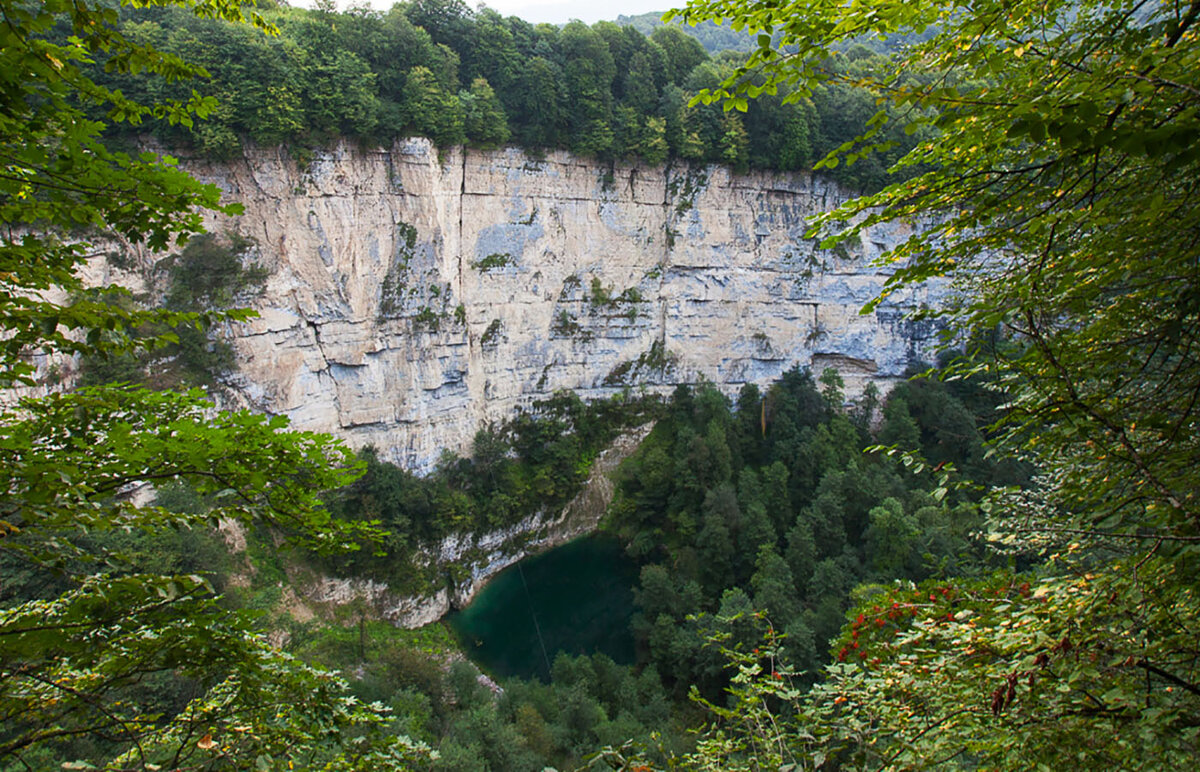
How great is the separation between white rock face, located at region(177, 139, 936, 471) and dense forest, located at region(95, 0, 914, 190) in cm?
79

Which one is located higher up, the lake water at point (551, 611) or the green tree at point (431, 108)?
the green tree at point (431, 108)

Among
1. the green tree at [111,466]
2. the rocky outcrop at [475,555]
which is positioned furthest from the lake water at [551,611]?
the green tree at [111,466]

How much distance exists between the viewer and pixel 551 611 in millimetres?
19062

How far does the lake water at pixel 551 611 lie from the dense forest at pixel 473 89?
14.7m

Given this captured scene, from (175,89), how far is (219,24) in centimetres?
197

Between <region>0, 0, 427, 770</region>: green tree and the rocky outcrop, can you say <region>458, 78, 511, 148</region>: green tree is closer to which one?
the rocky outcrop

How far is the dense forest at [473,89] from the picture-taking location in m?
14.1

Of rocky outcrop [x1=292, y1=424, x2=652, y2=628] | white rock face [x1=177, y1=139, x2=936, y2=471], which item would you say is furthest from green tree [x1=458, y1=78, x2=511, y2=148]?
rocky outcrop [x1=292, y1=424, x2=652, y2=628]

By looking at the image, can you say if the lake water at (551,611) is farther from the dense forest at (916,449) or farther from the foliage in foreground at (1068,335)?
the foliage in foreground at (1068,335)

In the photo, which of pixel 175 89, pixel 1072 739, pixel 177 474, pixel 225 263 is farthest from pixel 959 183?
pixel 175 89

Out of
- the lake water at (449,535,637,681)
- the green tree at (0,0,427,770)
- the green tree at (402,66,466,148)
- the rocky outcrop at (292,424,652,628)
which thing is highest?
the green tree at (402,66,466,148)

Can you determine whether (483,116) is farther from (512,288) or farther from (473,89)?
(512,288)

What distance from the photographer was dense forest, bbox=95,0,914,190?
14.1 metres

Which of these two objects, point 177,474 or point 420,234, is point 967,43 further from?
point 420,234
